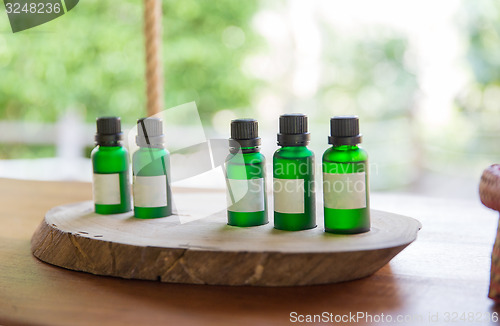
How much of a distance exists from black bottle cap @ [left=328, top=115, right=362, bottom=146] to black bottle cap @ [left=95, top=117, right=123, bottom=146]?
1.11 ft

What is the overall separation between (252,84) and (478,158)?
6.21ft

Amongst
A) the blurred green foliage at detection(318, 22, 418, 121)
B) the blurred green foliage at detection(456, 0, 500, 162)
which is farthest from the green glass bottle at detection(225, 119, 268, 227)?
the blurred green foliage at detection(318, 22, 418, 121)

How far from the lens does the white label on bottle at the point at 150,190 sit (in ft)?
2.57

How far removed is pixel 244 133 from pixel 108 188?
0.24 meters

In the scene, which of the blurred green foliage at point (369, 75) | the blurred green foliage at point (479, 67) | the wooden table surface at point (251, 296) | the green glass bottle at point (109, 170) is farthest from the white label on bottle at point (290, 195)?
the blurred green foliage at point (369, 75)

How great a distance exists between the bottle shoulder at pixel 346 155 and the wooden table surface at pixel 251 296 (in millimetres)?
140

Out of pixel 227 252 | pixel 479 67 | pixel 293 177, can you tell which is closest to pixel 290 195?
pixel 293 177

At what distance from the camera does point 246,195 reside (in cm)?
72

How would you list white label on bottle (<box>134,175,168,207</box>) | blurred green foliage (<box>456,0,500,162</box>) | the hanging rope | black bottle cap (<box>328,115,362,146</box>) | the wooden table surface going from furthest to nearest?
1. blurred green foliage (<box>456,0,500,162</box>)
2. the hanging rope
3. white label on bottle (<box>134,175,168,207</box>)
4. black bottle cap (<box>328,115,362,146</box>)
5. the wooden table surface

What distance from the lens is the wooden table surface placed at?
54 centimetres

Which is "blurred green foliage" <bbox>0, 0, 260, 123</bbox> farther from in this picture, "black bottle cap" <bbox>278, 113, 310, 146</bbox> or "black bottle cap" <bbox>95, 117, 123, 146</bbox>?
"black bottle cap" <bbox>278, 113, 310, 146</bbox>

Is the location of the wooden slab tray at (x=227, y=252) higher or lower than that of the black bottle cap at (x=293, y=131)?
lower

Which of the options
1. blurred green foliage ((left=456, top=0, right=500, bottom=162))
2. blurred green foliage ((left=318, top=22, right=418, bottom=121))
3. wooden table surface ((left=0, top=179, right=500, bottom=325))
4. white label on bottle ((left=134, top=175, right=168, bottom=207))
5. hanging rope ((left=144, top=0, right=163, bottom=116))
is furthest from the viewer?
blurred green foliage ((left=318, top=22, right=418, bottom=121))

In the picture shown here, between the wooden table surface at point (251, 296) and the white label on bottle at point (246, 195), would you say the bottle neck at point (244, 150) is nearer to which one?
the white label on bottle at point (246, 195)
